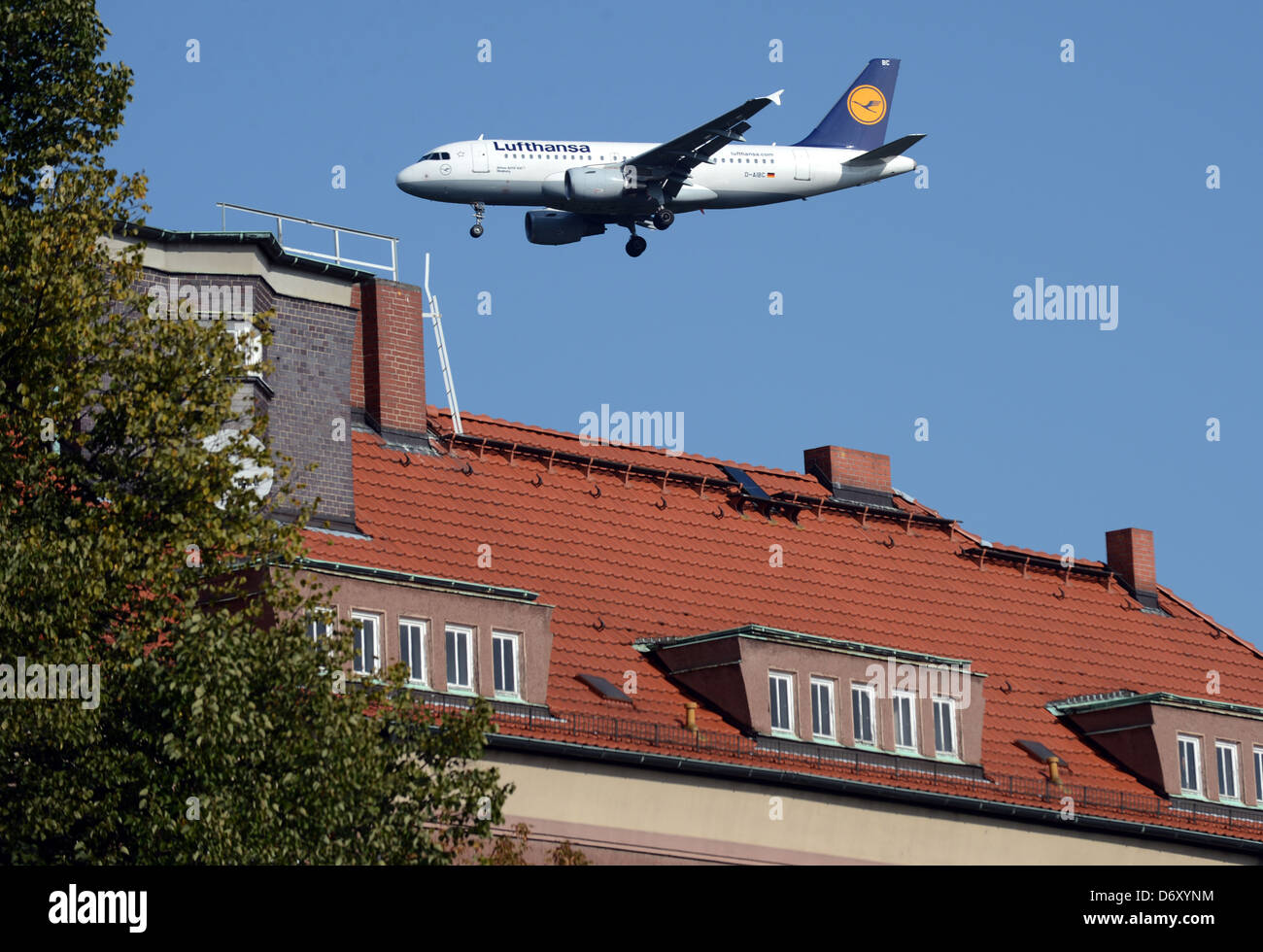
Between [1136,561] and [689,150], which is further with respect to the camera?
[689,150]

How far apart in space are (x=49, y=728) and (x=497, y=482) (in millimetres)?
19419

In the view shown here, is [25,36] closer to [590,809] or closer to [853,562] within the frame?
[590,809]

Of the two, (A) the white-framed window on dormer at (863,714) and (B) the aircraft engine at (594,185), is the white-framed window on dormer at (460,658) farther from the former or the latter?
(B) the aircraft engine at (594,185)

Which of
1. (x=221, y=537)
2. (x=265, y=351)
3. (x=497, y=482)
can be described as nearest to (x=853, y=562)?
(x=497, y=482)

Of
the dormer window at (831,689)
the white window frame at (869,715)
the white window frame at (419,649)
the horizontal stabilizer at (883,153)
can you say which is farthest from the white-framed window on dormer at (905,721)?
the horizontal stabilizer at (883,153)

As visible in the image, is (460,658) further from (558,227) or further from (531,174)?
(558,227)

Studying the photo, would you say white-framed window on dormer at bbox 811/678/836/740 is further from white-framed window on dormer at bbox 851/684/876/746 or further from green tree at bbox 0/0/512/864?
green tree at bbox 0/0/512/864

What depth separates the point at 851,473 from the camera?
53438 millimetres

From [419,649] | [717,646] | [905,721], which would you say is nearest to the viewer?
[419,649]

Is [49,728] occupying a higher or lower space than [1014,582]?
lower

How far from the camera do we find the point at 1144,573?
2151 inches

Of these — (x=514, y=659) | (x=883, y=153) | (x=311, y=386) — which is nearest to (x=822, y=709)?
(x=514, y=659)

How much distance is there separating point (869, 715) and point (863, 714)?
12 cm

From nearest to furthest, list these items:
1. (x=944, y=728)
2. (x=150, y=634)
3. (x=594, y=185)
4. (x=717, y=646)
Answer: (x=150, y=634), (x=717, y=646), (x=944, y=728), (x=594, y=185)
